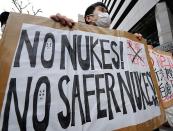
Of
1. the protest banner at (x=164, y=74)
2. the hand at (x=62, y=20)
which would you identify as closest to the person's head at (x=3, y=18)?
the hand at (x=62, y=20)

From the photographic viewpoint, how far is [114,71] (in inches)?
75.2

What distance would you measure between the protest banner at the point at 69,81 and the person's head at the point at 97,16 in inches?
15.0

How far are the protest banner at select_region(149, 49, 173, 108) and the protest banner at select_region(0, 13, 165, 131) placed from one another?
30.2 inches

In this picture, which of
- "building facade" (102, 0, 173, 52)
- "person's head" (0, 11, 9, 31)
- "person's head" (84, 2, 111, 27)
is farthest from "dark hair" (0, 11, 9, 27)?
"building facade" (102, 0, 173, 52)

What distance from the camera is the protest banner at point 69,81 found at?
4.46ft

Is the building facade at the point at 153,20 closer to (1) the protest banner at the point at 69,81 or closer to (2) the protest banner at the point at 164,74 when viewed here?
(2) the protest banner at the point at 164,74

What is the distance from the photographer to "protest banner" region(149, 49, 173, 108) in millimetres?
2895

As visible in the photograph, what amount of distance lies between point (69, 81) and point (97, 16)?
122 cm

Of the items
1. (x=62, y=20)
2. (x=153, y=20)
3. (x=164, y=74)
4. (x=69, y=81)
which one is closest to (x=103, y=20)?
(x=62, y=20)

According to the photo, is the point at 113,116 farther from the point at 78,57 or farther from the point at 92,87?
the point at 78,57

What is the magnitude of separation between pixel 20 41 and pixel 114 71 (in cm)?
85

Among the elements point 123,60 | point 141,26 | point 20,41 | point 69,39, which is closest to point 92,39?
point 69,39

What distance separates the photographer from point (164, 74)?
10.4ft

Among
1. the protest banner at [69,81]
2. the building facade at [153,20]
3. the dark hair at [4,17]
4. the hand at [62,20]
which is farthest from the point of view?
the building facade at [153,20]
